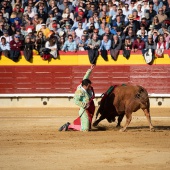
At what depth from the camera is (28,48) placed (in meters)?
17.2

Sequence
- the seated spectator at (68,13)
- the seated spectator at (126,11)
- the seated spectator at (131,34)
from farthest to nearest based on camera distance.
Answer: the seated spectator at (68,13) → the seated spectator at (126,11) → the seated spectator at (131,34)

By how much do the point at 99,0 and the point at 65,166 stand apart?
10154 mm

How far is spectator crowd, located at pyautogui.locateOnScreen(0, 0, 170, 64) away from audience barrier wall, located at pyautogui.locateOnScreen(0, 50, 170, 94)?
201 mm

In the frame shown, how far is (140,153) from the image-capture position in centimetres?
941

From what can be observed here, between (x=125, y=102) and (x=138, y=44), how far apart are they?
534 centimetres

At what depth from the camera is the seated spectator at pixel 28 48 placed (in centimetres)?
1702

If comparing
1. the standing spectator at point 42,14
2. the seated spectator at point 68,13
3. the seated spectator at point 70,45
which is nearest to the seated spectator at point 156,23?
the seated spectator at point 70,45

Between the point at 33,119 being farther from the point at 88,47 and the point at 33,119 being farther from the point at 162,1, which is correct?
the point at 162,1

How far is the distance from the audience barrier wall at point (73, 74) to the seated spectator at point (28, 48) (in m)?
0.17

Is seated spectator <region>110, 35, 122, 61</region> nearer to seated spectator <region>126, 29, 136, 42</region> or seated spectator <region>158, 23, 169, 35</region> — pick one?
seated spectator <region>126, 29, 136, 42</region>

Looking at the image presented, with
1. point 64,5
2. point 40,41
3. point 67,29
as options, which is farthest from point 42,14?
point 40,41

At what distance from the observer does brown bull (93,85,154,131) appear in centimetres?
1147

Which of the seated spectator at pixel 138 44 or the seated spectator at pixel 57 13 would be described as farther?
the seated spectator at pixel 57 13

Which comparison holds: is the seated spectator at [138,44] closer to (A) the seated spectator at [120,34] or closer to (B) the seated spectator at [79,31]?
(A) the seated spectator at [120,34]
